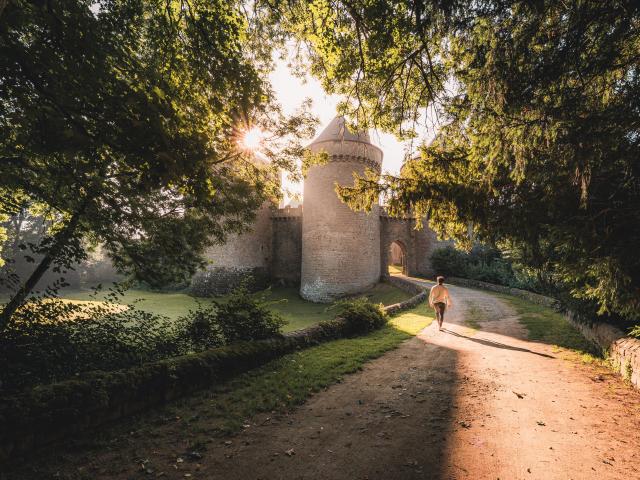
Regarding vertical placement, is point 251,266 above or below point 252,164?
below

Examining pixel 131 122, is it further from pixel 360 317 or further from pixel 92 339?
pixel 360 317

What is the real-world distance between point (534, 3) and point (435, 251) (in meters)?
23.9

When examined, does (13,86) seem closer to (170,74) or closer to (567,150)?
(170,74)

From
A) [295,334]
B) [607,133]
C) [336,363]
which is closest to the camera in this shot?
[607,133]

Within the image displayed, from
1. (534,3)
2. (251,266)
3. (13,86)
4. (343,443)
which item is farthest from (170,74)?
(251,266)

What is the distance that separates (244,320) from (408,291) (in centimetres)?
1512

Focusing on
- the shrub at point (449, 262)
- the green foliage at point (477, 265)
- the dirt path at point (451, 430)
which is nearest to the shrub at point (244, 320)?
the dirt path at point (451, 430)

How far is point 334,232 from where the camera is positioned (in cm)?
2170

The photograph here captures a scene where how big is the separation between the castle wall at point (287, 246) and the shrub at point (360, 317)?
17.0m

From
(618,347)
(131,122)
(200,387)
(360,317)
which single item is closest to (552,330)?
(618,347)

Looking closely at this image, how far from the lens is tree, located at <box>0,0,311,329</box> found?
2898 mm

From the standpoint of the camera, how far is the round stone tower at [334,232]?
21641mm

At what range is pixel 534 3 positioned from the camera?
10.6 feet

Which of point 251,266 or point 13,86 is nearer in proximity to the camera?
point 13,86
